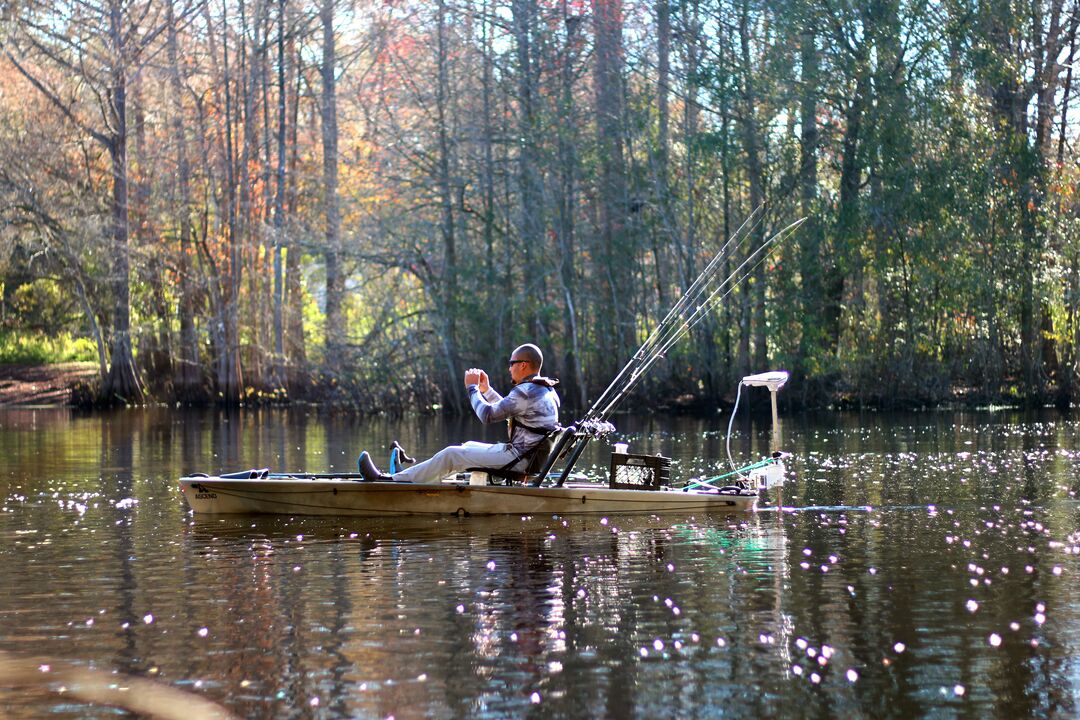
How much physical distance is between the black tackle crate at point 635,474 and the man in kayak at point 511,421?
2.37 ft

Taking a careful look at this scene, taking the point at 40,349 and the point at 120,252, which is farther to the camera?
the point at 40,349

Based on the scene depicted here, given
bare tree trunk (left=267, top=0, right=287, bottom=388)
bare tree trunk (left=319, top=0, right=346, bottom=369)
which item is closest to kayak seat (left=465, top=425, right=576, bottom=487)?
bare tree trunk (left=267, top=0, right=287, bottom=388)

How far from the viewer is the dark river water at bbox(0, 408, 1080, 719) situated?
7496 millimetres

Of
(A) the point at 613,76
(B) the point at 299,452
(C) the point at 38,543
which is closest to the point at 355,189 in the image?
(A) the point at 613,76

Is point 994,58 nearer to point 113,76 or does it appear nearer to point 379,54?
point 379,54

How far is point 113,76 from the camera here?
38094 mm

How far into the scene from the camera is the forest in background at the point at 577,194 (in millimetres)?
31906

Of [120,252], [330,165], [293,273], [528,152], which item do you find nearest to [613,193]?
[528,152]

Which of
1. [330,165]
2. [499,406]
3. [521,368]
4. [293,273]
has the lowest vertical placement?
[499,406]

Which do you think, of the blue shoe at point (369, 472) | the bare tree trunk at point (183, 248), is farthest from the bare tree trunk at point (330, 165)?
the blue shoe at point (369, 472)

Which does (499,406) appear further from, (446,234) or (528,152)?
(446,234)

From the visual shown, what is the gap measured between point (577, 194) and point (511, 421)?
2038 cm

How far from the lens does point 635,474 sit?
1414cm

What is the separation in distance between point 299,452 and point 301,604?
13.3 meters
